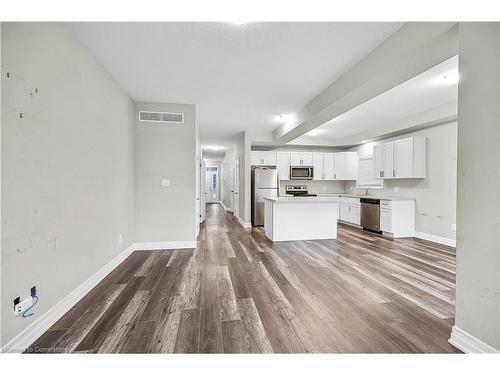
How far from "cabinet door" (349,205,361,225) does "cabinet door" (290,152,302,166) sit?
6.57 feet

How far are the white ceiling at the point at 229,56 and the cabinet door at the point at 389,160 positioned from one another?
9.27ft

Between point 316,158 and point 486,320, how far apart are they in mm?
5835

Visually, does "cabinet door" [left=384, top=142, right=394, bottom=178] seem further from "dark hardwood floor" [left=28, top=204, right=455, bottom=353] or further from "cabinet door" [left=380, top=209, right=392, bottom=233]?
"dark hardwood floor" [left=28, top=204, right=455, bottom=353]

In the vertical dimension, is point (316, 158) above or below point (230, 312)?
above

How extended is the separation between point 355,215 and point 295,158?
7.71ft

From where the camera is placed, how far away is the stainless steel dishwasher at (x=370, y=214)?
5102mm

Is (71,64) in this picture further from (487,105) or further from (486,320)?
(486,320)

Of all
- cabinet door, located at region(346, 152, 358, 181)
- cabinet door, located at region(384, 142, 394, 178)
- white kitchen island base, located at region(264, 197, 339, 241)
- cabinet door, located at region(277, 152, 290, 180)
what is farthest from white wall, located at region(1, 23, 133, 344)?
cabinet door, located at region(346, 152, 358, 181)

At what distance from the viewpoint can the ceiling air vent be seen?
381cm

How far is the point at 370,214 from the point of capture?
5.31 metres

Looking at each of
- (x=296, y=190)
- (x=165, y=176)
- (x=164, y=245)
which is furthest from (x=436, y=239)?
(x=165, y=176)
